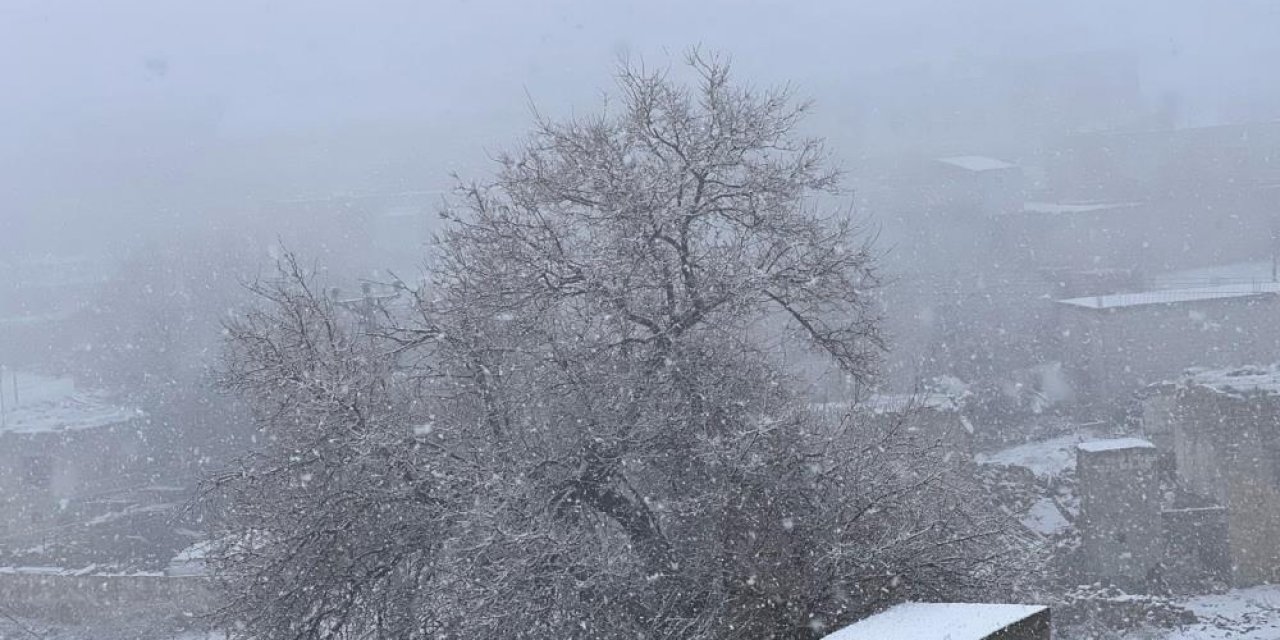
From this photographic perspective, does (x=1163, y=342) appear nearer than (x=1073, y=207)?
Yes

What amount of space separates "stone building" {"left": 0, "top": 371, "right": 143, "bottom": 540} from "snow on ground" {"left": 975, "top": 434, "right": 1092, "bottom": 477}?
20972 mm

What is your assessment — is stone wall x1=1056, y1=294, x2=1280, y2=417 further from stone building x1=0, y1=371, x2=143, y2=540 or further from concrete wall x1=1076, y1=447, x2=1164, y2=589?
stone building x1=0, y1=371, x2=143, y2=540

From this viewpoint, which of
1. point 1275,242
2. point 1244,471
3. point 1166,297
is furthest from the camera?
point 1275,242

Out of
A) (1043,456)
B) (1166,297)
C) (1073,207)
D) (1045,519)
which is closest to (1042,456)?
(1043,456)

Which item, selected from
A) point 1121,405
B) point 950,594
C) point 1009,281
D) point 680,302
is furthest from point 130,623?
point 1009,281

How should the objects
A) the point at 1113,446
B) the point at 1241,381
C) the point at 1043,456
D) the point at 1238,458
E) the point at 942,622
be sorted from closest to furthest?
the point at 942,622
the point at 1113,446
the point at 1238,458
the point at 1241,381
the point at 1043,456

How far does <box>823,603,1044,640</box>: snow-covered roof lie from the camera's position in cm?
500

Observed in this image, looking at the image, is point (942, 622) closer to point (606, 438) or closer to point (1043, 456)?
point (606, 438)

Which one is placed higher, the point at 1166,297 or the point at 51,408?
the point at 1166,297

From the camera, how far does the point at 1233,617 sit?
15.6 meters

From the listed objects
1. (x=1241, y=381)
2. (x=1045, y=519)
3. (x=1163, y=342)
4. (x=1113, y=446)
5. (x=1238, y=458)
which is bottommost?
(x=1045, y=519)

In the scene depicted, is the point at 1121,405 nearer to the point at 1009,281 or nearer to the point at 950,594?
the point at 1009,281

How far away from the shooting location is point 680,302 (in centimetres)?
884

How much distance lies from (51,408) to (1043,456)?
1062 inches
